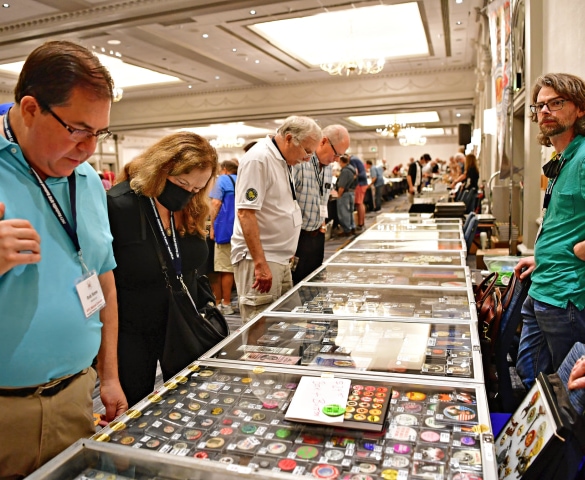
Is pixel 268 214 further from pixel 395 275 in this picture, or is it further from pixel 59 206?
pixel 59 206

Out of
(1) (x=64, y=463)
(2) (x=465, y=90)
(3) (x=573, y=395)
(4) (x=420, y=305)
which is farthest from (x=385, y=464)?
(2) (x=465, y=90)

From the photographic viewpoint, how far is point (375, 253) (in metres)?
3.59

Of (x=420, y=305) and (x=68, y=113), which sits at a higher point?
(x=68, y=113)

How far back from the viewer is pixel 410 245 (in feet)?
12.7

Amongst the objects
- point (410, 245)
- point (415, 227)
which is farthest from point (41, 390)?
point (415, 227)

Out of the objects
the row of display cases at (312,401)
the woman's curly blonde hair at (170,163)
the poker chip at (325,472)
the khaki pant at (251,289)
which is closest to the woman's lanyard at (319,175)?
the khaki pant at (251,289)

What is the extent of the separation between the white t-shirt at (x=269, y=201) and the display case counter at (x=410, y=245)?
3.57 feet

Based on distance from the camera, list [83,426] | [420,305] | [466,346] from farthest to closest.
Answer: [420,305], [466,346], [83,426]

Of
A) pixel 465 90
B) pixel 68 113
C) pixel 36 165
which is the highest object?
pixel 465 90

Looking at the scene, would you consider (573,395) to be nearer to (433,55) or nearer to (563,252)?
(563,252)

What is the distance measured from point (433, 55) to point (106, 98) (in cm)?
1190

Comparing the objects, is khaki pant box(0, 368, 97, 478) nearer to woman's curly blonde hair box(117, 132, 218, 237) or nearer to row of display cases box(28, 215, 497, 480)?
row of display cases box(28, 215, 497, 480)

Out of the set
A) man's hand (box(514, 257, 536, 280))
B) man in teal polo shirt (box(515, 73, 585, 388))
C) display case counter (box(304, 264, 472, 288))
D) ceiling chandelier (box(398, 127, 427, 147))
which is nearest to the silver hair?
display case counter (box(304, 264, 472, 288))

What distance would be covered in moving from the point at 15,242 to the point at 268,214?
6.23 ft
